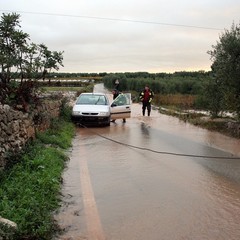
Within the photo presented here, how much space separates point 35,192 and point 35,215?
1168 mm

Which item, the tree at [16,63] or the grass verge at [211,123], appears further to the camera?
the grass verge at [211,123]

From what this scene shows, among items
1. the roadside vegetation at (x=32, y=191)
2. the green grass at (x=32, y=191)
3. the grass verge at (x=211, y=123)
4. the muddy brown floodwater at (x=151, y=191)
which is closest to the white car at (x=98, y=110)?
the grass verge at (x=211, y=123)

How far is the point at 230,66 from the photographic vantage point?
1683cm

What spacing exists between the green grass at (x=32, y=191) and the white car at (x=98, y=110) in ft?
26.9

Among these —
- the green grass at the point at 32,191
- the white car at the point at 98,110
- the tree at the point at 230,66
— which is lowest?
the green grass at the point at 32,191

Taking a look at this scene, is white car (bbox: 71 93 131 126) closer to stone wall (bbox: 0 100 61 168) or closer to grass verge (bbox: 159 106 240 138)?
grass verge (bbox: 159 106 240 138)

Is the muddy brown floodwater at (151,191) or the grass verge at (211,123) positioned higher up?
the grass verge at (211,123)

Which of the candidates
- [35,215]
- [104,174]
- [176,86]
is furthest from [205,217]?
[176,86]

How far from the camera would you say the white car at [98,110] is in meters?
19.1

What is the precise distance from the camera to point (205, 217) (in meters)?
6.16

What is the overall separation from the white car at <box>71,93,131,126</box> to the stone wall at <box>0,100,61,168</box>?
5418mm

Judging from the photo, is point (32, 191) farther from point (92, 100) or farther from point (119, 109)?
point (119, 109)

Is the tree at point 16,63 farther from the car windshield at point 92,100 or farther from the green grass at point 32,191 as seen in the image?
the car windshield at point 92,100

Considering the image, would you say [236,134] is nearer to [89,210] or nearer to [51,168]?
[51,168]
